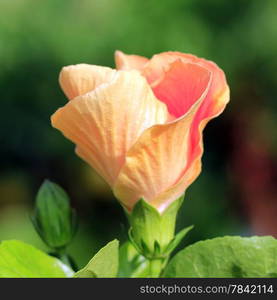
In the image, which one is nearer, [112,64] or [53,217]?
[53,217]

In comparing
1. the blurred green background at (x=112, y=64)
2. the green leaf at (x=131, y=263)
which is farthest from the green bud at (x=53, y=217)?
the blurred green background at (x=112, y=64)

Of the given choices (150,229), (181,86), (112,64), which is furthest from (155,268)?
(112,64)

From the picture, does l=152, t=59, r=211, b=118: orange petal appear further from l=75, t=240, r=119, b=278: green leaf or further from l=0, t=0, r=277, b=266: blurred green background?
l=0, t=0, r=277, b=266: blurred green background

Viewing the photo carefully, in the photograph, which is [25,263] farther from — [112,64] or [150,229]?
[112,64]

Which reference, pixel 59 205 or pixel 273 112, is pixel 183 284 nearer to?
pixel 59 205

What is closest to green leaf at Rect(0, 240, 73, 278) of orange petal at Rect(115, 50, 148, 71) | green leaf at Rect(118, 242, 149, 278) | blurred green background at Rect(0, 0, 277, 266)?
green leaf at Rect(118, 242, 149, 278)

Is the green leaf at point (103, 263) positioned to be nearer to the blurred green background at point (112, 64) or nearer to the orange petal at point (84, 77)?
the orange petal at point (84, 77)

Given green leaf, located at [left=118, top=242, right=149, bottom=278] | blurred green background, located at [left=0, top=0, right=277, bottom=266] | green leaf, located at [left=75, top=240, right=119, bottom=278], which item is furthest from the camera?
blurred green background, located at [left=0, top=0, right=277, bottom=266]
